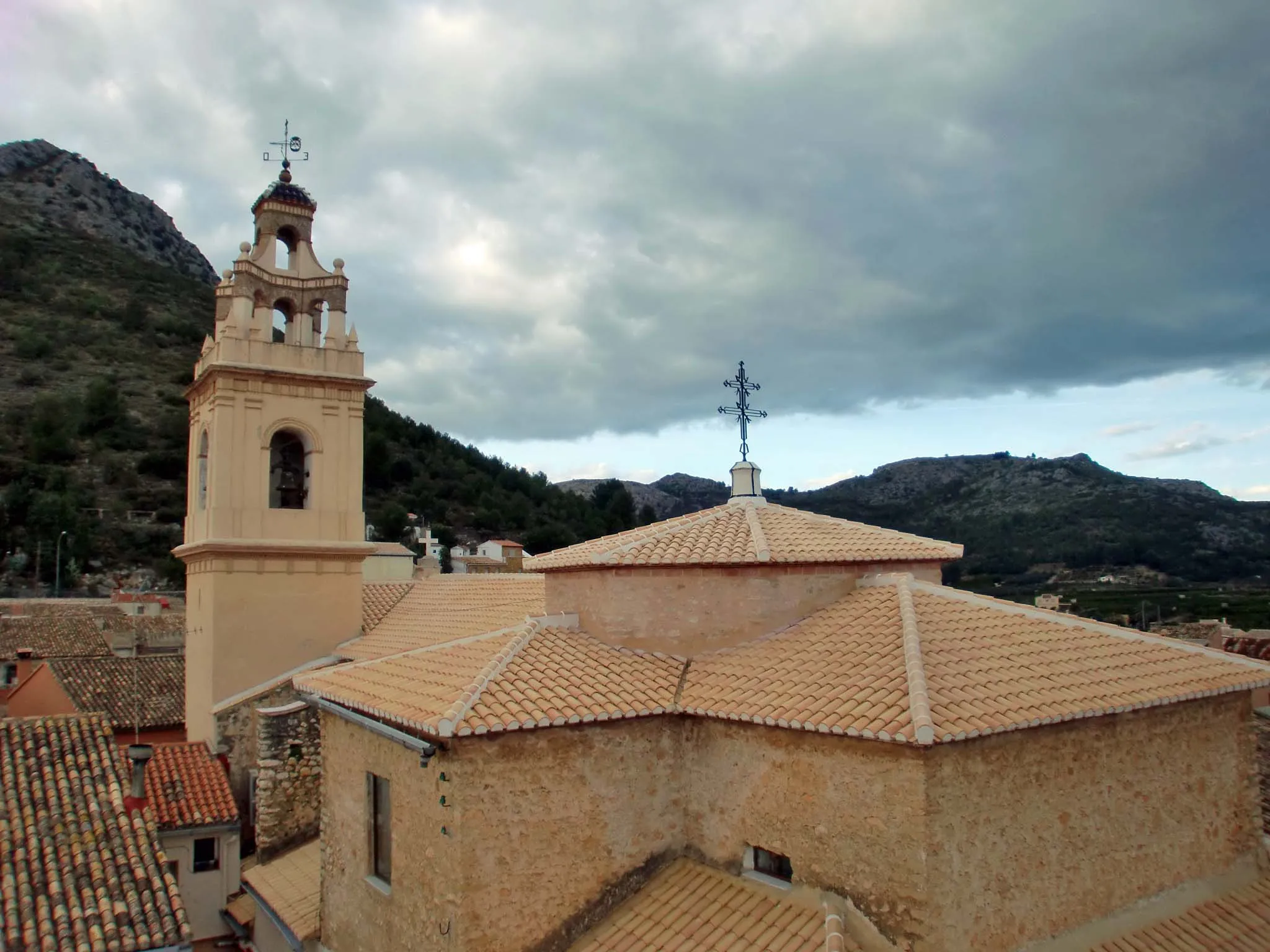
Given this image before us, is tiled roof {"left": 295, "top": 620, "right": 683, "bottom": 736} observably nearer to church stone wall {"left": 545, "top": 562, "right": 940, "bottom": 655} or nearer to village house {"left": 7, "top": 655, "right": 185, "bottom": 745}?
church stone wall {"left": 545, "top": 562, "right": 940, "bottom": 655}

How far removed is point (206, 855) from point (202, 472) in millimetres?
6736

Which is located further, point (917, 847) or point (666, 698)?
point (666, 698)

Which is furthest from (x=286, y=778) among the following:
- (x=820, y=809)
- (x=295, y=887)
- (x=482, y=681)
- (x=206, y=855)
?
(x=820, y=809)

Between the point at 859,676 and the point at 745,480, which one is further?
the point at 745,480

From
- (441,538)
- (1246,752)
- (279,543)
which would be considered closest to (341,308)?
(279,543)

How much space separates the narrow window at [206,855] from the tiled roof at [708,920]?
9733mm

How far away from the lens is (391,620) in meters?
16.6

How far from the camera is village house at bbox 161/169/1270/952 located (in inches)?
267

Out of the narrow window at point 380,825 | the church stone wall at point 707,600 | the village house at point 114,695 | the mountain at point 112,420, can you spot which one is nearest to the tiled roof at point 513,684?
the church stone wall at point 707,600

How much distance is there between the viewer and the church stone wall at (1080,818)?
6.61 meters

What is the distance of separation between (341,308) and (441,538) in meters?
41.4

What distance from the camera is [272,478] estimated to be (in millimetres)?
16375

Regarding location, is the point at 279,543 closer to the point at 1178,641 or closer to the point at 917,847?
the point at 917,847

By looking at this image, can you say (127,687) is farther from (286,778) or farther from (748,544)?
(748,544)
